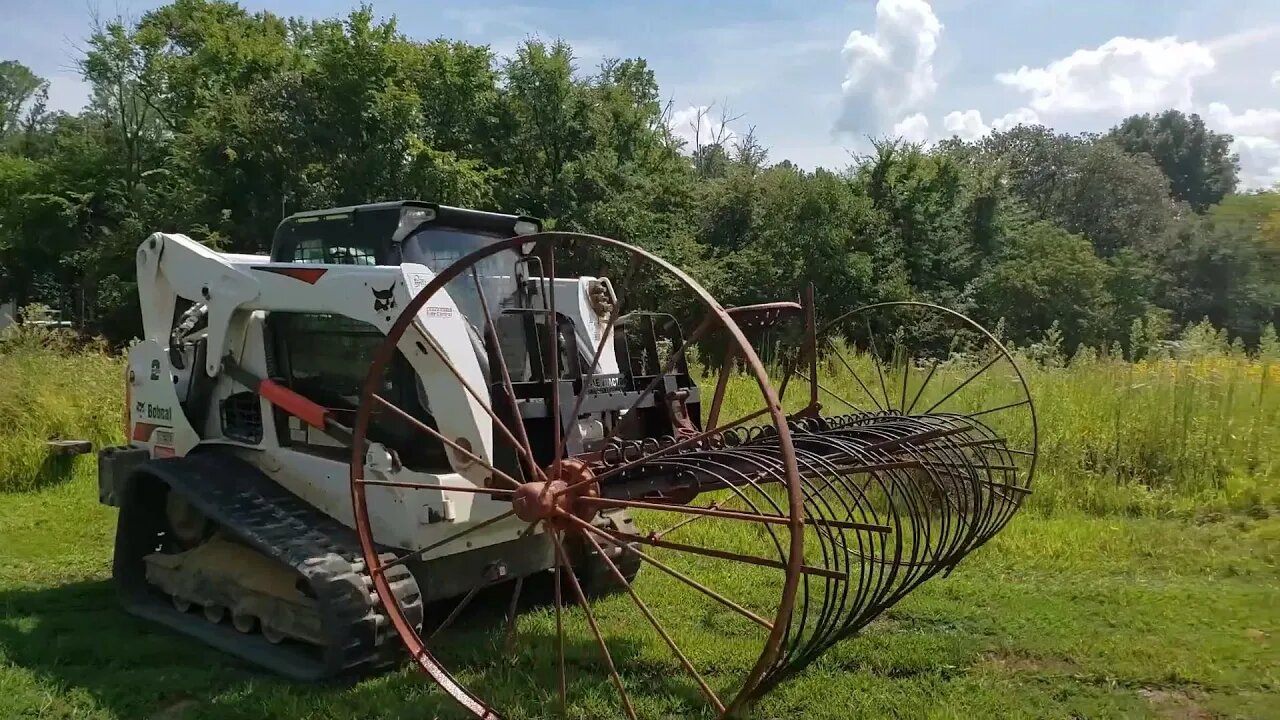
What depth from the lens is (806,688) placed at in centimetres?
429

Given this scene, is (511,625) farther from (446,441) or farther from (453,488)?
(446,441)

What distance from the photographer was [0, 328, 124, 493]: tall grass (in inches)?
366

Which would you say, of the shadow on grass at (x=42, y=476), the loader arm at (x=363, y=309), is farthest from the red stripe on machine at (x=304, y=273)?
the shadow on grass at (x=42, y=476)

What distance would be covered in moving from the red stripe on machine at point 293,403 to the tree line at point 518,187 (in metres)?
13.4

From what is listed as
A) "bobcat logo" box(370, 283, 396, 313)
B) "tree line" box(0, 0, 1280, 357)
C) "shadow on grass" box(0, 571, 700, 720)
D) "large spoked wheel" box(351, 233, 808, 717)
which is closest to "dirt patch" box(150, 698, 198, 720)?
"shadow on grass" box(0, 571, 700, 720)

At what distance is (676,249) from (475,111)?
5.42 metres

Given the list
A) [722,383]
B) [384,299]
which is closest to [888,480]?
[722,383]

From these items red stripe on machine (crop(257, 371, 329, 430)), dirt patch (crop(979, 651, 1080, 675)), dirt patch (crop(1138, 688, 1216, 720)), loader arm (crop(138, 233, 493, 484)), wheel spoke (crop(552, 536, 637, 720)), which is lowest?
dirt patch (crop(1138, 688, 1216, 720))

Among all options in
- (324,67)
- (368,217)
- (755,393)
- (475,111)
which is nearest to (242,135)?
(324,67)

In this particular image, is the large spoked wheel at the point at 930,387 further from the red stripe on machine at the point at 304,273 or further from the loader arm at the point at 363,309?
the red stripe on machine at the point at 304,273

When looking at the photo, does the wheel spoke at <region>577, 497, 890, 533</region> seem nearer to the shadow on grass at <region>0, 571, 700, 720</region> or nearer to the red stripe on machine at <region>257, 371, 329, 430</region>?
the shadow on grass at <region>0, 571, 700, 720</region>

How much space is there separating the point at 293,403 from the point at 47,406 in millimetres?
6708

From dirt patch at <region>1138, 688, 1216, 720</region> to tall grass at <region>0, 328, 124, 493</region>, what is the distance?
942 centimetres

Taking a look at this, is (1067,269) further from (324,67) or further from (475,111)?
(324,67)
